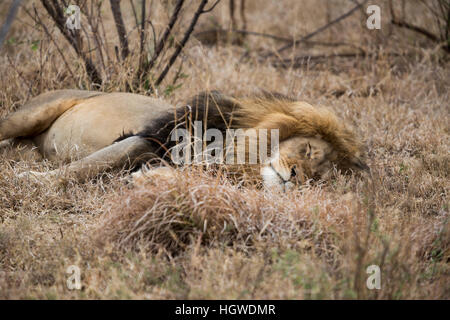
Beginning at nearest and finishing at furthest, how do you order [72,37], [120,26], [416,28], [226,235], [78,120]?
[226,235] → [78,120] → [72,37] → [120,26] → [416,28]

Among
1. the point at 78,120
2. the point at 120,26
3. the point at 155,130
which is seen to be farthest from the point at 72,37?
the point at 155,130

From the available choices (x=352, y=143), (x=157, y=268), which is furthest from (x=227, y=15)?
(x=157, y=268)

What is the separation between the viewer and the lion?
354cm

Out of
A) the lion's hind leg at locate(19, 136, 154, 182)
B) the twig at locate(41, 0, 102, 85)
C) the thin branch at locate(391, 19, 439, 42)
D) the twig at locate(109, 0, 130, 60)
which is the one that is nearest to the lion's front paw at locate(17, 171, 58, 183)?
the lion's hind leg at locate(19, 136, 154, 182)

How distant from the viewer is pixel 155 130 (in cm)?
388

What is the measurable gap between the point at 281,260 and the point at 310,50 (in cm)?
625

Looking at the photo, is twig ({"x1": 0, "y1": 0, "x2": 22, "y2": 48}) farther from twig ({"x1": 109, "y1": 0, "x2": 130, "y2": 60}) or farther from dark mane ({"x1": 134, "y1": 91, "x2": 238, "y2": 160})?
twig ({"x1": 109, "y1": 0, "x2": 130, "y2": 60})

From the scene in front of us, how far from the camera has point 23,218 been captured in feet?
10.4

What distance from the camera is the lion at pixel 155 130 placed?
3.54 meters

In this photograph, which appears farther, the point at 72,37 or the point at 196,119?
the point at 72,37

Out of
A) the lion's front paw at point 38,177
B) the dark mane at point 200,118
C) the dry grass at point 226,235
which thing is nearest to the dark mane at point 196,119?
the dark mane at point 200,118

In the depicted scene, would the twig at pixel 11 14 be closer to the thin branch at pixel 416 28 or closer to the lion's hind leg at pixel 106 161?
the lion's hind leg at pixel 106 161

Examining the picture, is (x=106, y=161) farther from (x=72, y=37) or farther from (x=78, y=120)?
(x=72, y=37)
